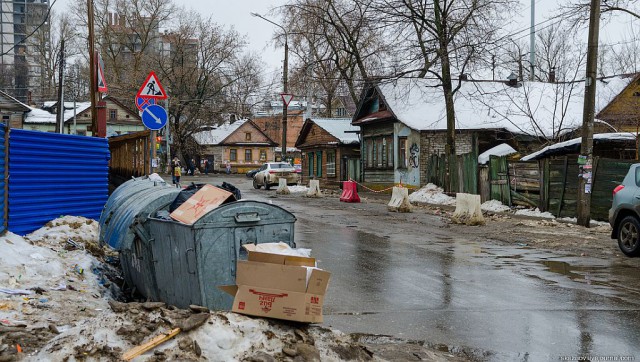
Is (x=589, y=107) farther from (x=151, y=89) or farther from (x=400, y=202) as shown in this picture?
(x=151, y=89)

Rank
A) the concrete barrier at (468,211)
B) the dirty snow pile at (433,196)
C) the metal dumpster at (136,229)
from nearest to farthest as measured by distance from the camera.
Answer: the metal dumpster at (136,229)
the concrete barrier at (468,211)
the dirty snow pile at (433,196)

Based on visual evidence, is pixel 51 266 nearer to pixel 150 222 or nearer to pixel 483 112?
pixel 150 222

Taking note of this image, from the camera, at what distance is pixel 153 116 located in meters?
13.8

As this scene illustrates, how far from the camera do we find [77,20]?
64.1 m

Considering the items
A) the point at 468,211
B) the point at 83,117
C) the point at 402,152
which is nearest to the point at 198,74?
the point at 83,117

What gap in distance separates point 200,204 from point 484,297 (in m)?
3.93

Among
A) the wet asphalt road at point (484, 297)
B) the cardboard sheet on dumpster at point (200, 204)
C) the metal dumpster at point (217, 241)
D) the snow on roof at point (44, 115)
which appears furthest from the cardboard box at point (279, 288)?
the snow on roof at point (44, 115)

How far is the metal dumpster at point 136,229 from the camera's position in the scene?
24.8ft

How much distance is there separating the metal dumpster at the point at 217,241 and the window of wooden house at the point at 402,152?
1174 inches

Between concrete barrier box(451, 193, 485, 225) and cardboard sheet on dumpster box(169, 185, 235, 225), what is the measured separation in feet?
39.7

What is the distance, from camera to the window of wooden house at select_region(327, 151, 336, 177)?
44781 millimetres

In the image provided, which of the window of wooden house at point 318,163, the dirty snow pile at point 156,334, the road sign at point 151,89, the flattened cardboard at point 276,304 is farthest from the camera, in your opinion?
the window of wooden house at point 318,163

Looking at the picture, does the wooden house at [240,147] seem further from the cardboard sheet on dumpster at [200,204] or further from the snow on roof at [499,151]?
the cardboard sheet on dumpster at [200,204]

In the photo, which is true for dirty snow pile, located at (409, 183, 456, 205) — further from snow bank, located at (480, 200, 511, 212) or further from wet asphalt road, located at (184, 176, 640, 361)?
wet asphalt road, located at (184, 176, 640, 361)
